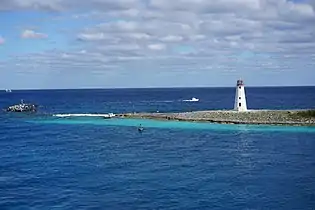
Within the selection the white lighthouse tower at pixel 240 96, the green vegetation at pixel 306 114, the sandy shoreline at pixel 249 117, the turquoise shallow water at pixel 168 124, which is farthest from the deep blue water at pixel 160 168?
the white lighthouse tower at pixel 240 96

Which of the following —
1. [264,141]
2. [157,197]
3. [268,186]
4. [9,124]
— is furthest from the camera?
[9,124]

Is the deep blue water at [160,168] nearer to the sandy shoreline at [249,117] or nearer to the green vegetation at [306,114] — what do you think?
the sandy shoreline at [249,117]

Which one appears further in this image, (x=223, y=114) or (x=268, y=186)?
(x=223, y=114)

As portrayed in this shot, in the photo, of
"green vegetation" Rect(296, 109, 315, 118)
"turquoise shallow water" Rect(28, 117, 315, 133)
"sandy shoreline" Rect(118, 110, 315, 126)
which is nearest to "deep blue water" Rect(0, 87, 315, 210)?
"turquoise shallow water" Rect(28, 117, 315, 133)

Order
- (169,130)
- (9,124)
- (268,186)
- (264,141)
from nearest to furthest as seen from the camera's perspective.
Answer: (268,186)
(264,141)
(169,130)
(9,124)

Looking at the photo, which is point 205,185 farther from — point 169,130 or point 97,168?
point 169,130

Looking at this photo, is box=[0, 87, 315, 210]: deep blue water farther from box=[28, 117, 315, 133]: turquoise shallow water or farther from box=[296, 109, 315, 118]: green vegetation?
box=[296, 109, 315, 118]: green vegetation

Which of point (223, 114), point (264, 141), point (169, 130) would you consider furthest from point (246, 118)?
point (264, 141)
